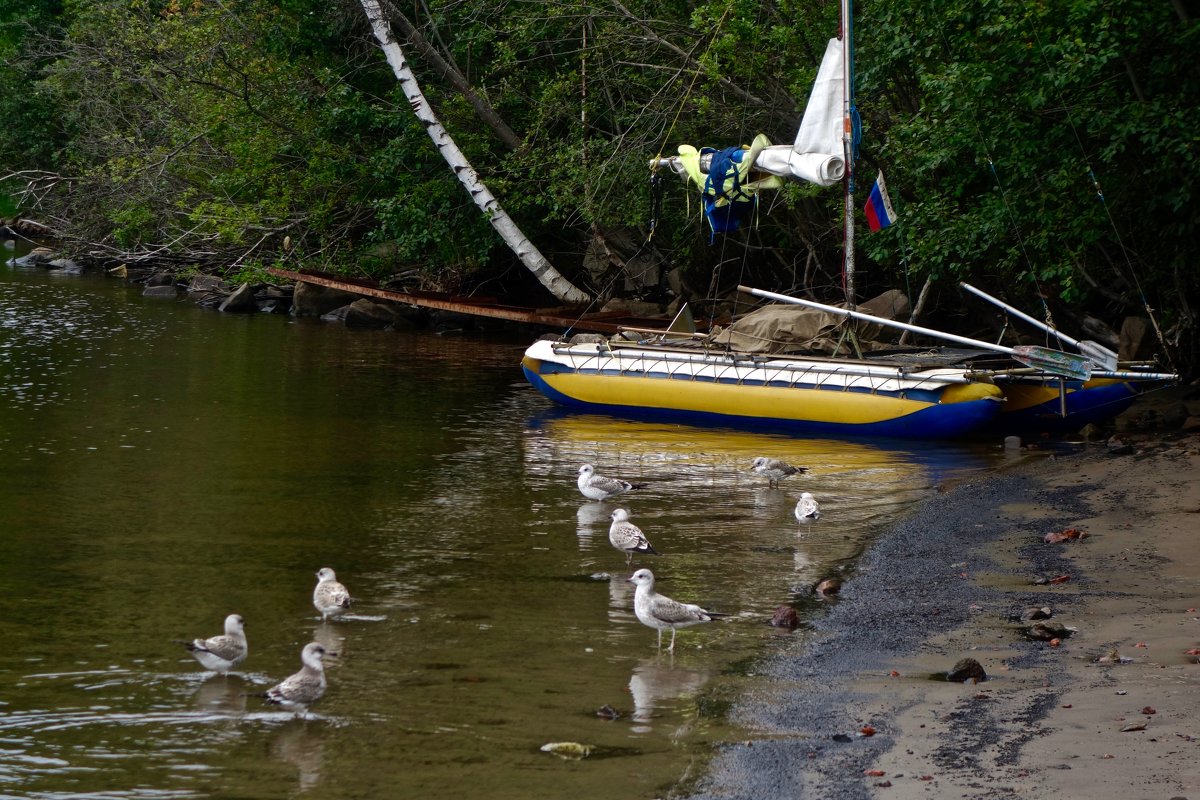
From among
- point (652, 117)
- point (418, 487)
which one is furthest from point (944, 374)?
point (652, 117)

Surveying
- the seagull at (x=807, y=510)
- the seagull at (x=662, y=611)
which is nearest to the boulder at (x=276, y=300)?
the seagull at (x=807, y=510)

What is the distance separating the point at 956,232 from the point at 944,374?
8.86 ft

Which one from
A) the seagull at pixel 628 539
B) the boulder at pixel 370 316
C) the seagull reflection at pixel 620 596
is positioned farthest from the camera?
the boulder at pixel 370 316

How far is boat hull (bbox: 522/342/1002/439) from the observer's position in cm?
1850

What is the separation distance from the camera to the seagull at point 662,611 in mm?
9680

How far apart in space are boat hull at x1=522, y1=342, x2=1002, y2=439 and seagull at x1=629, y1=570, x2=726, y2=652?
9.58m

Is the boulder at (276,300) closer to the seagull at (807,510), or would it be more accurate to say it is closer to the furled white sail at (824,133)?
the furled white sail at (824,133)

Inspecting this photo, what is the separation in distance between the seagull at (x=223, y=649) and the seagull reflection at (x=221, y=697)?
0.13 meters

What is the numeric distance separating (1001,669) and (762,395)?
1117 cm

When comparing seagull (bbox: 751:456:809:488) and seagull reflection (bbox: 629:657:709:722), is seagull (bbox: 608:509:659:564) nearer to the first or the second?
seagull reflection (bbox: 629:657:709:722)

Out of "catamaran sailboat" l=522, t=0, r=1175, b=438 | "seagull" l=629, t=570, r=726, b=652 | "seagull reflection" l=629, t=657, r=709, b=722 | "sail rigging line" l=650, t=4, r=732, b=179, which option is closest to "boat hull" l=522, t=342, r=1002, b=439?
"catamaran sailboat" l=522, t=0, r=1175, b=438

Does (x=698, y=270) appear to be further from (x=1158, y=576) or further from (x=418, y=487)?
(x=1158, y=576)

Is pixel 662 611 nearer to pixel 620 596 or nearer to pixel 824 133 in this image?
pixel 620 596

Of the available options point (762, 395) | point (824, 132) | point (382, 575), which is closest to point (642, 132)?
point (824, 132)
